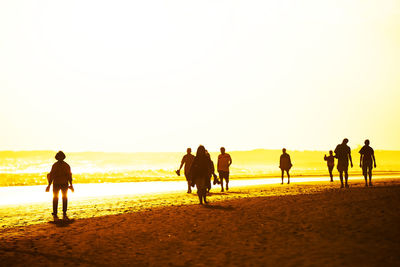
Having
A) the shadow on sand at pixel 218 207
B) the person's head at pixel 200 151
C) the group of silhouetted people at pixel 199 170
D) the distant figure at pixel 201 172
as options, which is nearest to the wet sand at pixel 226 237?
the shadow on sand at pixel 218 207

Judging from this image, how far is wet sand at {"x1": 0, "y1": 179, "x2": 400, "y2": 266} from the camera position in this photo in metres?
8.72

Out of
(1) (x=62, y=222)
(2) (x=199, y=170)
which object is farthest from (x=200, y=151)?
(1) (x=62, y=222)

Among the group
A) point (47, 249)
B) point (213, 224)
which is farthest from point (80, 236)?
point (213, 224)

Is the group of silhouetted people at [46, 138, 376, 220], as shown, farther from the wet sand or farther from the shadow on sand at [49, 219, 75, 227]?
the wet sand

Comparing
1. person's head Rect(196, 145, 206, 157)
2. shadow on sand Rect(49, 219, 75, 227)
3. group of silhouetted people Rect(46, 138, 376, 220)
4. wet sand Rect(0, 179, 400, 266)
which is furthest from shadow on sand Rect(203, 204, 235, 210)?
shadow on sand Rect(49, 219, 75, 227)

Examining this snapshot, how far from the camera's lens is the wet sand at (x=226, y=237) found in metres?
8.72

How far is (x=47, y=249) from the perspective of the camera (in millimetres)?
9898

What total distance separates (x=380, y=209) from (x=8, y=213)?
12657 mm

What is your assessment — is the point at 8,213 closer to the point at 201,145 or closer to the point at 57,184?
the point at 57,184

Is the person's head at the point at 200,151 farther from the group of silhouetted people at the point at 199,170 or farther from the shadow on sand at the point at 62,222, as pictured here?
the shadow on sand at the point at 62,222

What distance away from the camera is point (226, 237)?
10680mm

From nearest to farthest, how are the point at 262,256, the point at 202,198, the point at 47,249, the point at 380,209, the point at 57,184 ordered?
the point at 262,256 < the point at 47,249 < the point at 380,209 < the point at 57,184 < the point at 202,198

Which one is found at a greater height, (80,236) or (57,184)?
(57,184)

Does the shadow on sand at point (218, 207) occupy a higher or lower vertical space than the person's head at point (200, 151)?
lower
